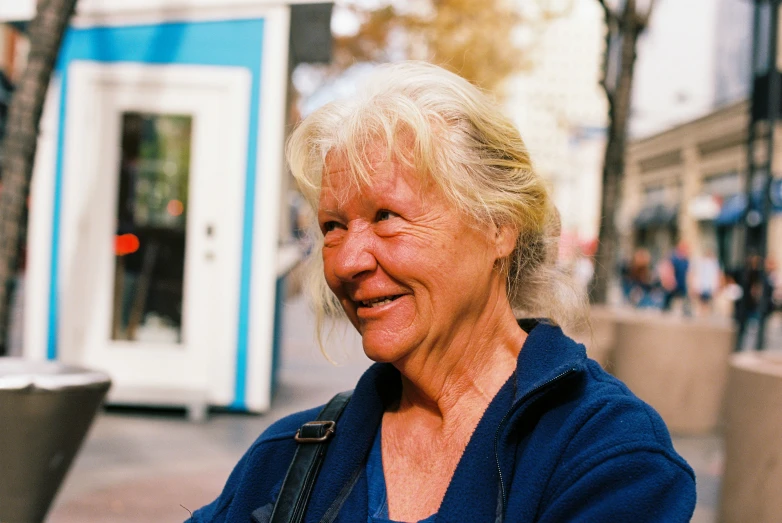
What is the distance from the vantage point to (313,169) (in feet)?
6.60

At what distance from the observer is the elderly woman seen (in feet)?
5.24

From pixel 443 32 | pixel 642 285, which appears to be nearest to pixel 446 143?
pixel 443 32

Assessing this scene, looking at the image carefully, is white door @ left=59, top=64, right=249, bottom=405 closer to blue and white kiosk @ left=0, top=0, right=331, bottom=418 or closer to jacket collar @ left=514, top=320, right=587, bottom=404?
blue and white kiosk @ left=0, top=0, right=331, bottom=418

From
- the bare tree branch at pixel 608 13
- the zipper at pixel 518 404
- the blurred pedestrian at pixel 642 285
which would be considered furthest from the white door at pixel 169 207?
the blurred pedestrian at pixel 642 285

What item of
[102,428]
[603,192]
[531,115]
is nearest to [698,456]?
[603,192]

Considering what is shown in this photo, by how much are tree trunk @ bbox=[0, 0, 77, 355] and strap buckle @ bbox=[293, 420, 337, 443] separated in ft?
8.39

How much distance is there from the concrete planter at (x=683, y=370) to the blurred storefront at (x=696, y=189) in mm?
19433

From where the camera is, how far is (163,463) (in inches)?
227

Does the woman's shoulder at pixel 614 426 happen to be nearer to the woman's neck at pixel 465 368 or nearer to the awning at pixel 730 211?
the woman's neck at pixel 465 368

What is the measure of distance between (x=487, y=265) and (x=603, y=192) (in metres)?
7.64

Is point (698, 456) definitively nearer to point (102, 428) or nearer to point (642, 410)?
point (102, 428)

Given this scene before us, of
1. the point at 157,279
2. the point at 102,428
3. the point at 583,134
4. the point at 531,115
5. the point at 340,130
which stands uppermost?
the point at 531,115

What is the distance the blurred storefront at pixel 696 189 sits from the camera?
3028cm

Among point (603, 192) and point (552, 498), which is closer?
point (552, 498)
